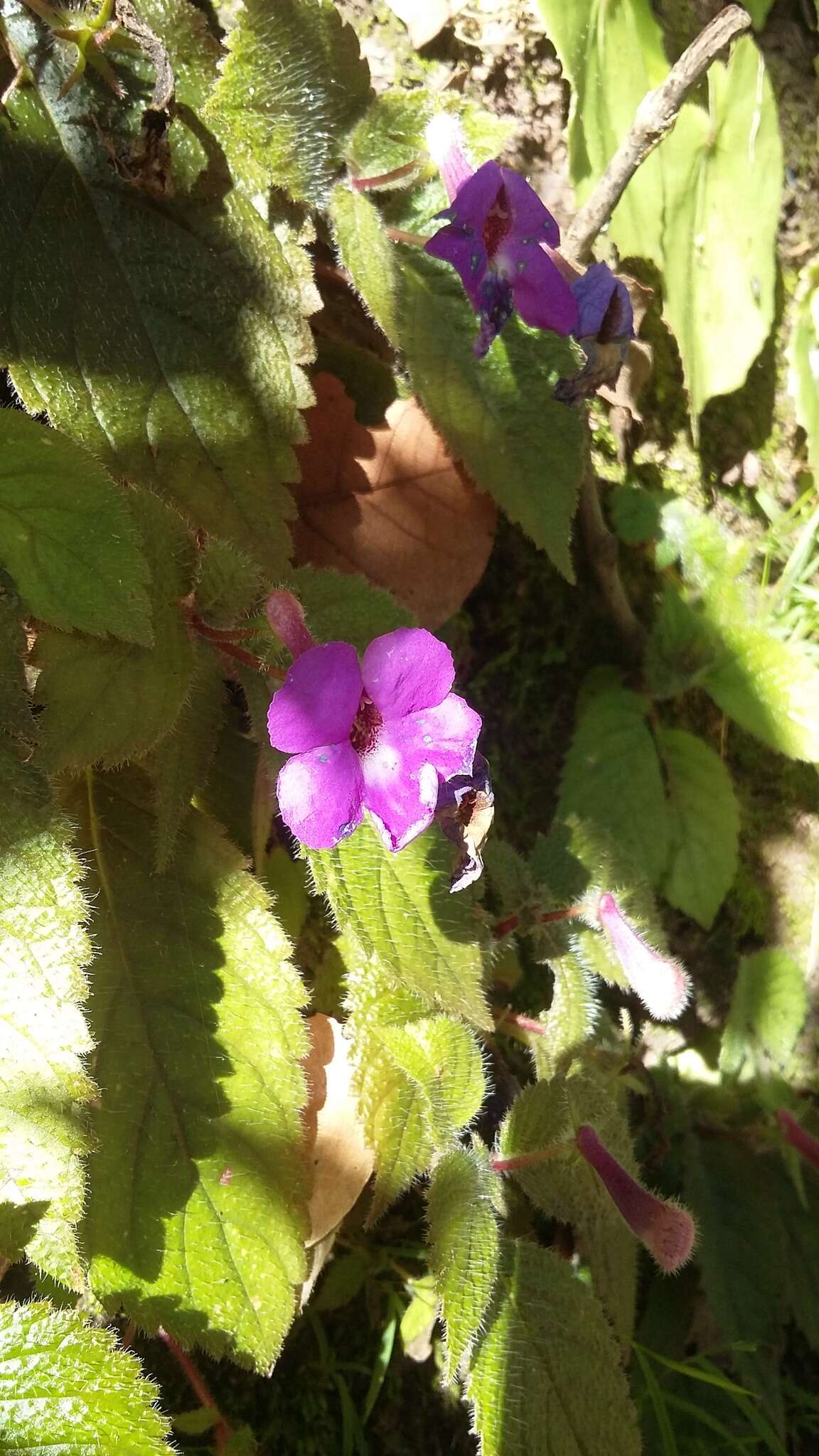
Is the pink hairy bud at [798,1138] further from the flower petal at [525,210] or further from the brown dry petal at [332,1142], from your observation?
the flower petal at [525,210]

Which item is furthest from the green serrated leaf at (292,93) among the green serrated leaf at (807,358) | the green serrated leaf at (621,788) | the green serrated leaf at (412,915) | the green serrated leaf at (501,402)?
the green serrated leaf at (807,358)

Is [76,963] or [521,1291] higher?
[76,963]

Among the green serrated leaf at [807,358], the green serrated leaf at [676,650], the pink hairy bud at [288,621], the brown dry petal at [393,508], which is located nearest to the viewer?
the pink hairy bud at [288,621]

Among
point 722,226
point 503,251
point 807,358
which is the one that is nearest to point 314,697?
point 503,251

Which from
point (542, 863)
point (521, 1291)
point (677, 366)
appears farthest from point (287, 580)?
point (677, 366)

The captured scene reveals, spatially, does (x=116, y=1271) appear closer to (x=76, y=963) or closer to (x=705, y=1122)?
(x=76, y=963)

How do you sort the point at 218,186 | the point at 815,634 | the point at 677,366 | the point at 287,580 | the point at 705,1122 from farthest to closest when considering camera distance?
the point at 815,634 → the point at 677,366 → the point at 705,1122 → the point at 218,186 → the point at 287,580

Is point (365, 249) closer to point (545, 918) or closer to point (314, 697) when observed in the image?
point (314, 697)
